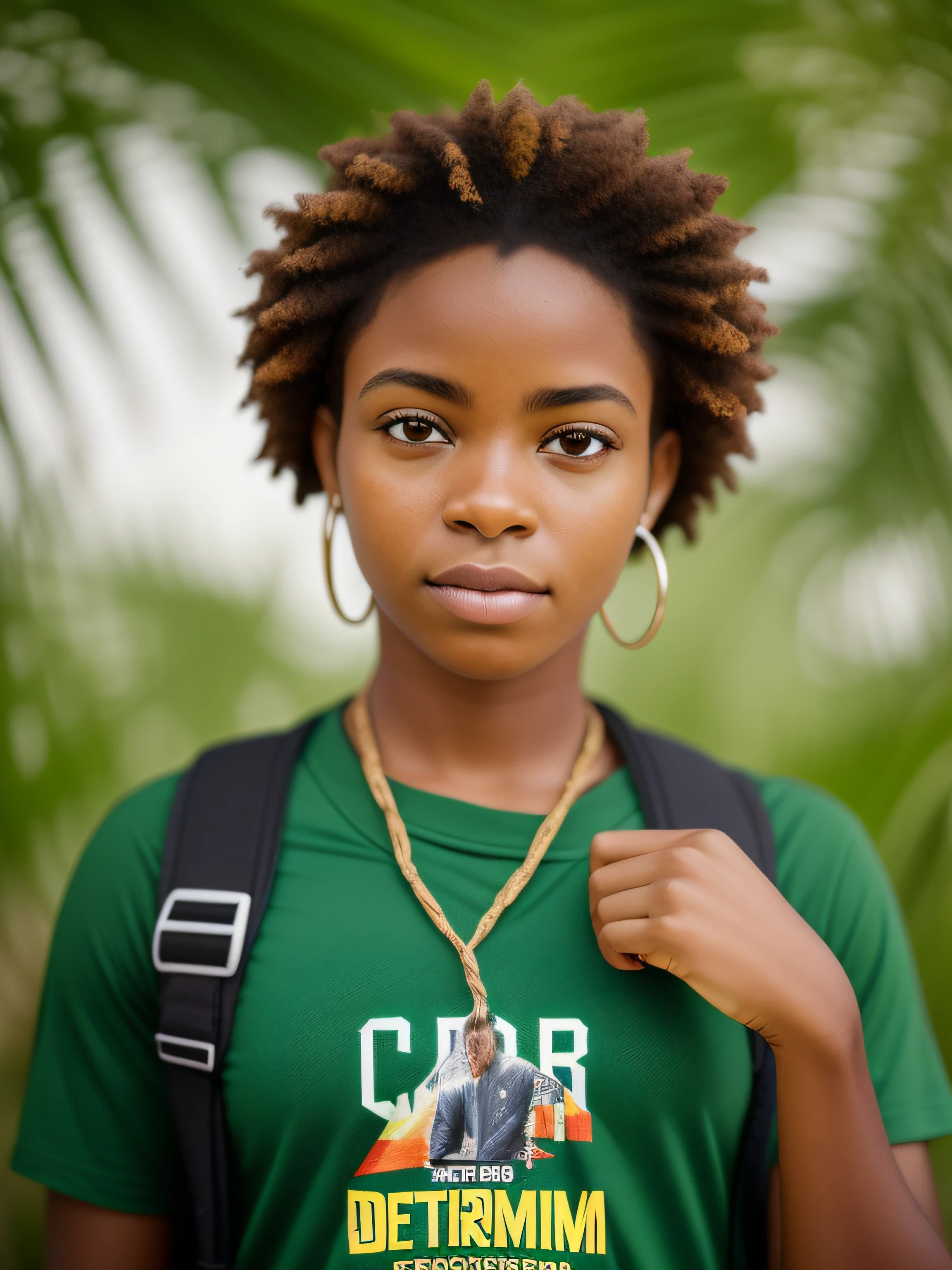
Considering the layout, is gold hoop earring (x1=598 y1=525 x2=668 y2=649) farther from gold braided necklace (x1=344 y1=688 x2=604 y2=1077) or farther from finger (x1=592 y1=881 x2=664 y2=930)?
finger (x1=592 y1=881 x2=664 y2=930)

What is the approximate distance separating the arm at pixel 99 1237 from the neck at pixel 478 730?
0.58 metres

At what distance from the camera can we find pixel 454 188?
3.60 ft

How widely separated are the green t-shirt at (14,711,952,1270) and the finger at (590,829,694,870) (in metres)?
0.07

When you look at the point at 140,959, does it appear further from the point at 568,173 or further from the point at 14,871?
the point at 568,173

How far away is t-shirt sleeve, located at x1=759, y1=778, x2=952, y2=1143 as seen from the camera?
1166 mm

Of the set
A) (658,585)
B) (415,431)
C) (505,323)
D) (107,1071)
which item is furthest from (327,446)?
Result: (107,1071)

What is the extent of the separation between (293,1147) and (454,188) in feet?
3.29

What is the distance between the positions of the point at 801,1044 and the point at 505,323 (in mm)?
767

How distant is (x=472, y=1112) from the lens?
3.49 feet

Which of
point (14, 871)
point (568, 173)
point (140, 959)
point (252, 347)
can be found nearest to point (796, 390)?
point (568, 173)

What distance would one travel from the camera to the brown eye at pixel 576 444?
43.6 inches

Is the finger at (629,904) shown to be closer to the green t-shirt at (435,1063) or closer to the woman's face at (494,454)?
the green t-shirt at (435,1063)

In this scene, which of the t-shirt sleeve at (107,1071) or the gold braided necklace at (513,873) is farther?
the t-shirt sleeve at (107,1071)

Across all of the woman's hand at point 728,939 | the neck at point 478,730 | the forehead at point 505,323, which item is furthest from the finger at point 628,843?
the forehead at point 505,323
